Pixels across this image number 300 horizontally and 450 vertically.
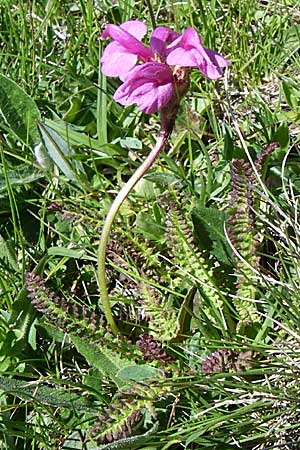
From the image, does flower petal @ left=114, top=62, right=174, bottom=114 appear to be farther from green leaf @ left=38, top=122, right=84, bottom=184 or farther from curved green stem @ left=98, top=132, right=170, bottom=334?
green leaf @ left=38, top=122, right=84, bottom=184

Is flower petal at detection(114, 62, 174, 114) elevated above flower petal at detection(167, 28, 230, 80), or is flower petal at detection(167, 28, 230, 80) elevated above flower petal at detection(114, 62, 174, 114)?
flower petal at detection(167, 28, 230, 80)

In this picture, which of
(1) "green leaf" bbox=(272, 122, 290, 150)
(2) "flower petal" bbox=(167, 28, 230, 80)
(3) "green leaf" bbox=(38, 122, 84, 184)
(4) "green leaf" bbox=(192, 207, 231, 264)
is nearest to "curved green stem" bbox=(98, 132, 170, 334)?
(2) "flower petal" bbox=(167, 28, 230, 80)

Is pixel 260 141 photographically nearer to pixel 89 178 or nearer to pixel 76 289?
pixel 89 178

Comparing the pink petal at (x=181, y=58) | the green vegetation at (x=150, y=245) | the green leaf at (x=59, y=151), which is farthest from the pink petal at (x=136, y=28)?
the green leaf at (x=59, y=151)

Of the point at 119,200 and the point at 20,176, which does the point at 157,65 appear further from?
the point at 20,176

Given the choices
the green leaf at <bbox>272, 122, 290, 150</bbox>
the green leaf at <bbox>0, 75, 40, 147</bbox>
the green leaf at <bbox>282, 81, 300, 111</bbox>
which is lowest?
the green leaf at <bbox>272, 122, 290, 150</bbox>

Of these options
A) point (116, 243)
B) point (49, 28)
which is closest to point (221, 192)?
point (116, 243)
